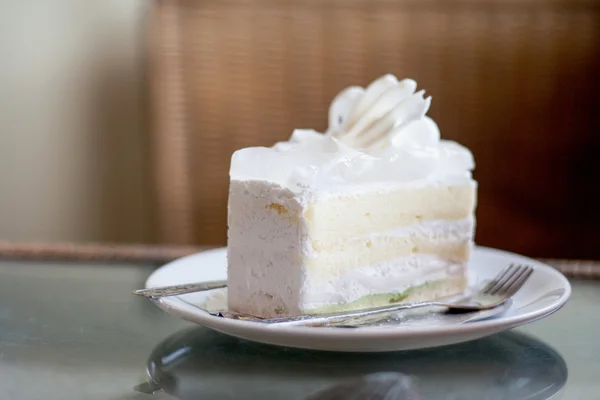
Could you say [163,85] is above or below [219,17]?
below

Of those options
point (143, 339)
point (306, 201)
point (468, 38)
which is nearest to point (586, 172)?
point (468, 38)

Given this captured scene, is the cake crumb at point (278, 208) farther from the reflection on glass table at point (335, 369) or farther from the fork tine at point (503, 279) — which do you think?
the fork tine at point (503, 279)

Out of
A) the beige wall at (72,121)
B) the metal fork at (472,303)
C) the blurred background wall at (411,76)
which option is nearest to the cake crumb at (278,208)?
the metal fork at (472,303)

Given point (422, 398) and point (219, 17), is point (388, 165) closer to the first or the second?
point (422, 398)

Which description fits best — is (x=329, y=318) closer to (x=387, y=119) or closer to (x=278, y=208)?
(x=278, y=208)

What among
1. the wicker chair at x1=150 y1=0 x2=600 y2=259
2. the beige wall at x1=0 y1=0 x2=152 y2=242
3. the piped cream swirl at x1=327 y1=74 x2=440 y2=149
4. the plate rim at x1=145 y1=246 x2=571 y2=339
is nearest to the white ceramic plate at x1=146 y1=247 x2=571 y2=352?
the plate rim at x1=145 y1=246 x2=571 y2=339

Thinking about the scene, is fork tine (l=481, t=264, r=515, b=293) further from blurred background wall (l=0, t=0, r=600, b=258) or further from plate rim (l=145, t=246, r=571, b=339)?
blurred background wall (l=0, t=0, r=600, b=258)

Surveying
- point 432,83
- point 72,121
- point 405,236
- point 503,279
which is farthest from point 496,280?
point 72,121
